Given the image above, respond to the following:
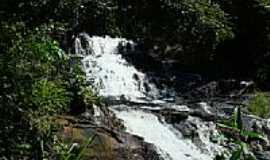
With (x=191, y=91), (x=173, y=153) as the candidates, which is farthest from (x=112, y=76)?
(x=173, y=153)

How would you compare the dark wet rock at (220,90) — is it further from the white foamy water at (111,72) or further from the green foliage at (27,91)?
the green foliage at (27,91)

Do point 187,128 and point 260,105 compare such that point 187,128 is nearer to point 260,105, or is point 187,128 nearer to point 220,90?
point 260,105

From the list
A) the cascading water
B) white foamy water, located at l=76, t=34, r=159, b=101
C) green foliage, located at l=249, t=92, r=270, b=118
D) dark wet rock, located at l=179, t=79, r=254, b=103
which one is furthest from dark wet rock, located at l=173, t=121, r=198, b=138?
dark wet rock, located at l=179, t=79, r=254, b=103

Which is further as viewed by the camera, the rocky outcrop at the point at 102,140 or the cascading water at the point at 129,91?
the cascading water at the point at 129,91

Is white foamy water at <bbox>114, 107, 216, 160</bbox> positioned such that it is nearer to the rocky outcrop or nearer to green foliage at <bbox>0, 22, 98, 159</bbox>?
the rocky outcrop

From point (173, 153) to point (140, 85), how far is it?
6109 millimetres

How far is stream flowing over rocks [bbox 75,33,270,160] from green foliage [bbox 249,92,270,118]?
1.64ft

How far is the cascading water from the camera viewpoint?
12289 millimetres

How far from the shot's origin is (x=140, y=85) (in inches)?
700

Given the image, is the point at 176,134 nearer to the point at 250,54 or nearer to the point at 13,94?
the point at 13,94

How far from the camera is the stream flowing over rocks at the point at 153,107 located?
12.4 metres

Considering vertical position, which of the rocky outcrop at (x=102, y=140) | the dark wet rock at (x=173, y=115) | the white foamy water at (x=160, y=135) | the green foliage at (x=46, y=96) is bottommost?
the white foamy water at (x=160, y=135)

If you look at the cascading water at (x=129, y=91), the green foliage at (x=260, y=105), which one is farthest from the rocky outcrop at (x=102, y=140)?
the green foliage at (x=260, y=105)

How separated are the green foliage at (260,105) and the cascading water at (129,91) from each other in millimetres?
2447
